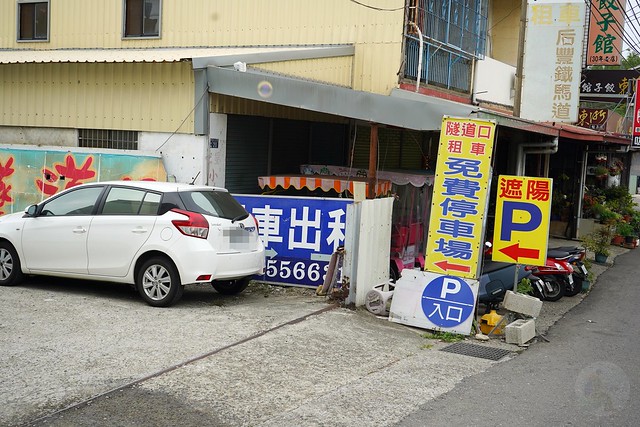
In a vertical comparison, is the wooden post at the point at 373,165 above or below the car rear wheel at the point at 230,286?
above


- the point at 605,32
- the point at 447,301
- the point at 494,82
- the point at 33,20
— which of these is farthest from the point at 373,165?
the point at 605,32

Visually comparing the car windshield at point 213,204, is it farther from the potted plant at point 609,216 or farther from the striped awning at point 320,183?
the potted plant at point 609,216

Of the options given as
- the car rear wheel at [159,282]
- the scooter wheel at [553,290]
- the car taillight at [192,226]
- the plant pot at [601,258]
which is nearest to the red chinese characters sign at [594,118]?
the plant pot at [601,258]

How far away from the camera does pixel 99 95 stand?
1412cm

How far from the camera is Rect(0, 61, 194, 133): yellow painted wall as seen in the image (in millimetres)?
13258

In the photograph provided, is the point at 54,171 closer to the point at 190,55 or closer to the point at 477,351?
the point at 190,55

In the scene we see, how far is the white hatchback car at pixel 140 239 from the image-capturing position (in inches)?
379

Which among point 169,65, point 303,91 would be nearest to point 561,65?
point 303,91

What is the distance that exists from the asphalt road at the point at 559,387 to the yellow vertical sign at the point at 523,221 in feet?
4.15

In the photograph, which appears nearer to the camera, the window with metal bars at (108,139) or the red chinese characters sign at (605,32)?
the window with metal bars at (108,139)

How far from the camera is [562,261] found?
13.8 metres

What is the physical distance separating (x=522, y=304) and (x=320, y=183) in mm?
3950

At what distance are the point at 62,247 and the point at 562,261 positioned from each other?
344 inches

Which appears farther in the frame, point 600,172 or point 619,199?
point 619,199
